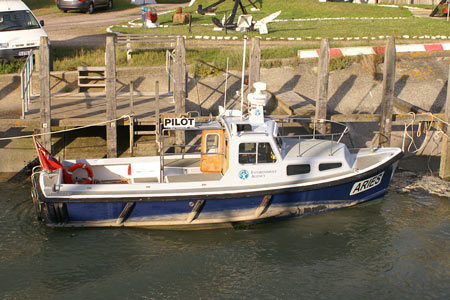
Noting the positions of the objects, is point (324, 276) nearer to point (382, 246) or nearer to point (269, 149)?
point (382, 246)

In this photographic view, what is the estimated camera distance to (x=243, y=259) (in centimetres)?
1234

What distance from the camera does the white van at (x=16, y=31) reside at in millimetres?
19578

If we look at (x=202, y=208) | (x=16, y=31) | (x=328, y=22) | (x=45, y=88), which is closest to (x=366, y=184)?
(x=202, y=208)

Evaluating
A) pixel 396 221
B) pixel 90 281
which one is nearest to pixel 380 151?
pixel 396 221

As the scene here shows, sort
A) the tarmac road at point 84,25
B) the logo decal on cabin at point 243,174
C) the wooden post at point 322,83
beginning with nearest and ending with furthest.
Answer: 1. the logo decal on cabin at point 243,174
2. the wooden post at point 322,83
3. the tarmac road at point 84,25

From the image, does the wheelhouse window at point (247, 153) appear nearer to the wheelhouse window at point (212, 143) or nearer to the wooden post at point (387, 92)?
the wheelhouse window at point (212, 143)

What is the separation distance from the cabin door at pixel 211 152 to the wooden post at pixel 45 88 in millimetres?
4149

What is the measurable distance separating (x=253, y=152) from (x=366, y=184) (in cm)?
303

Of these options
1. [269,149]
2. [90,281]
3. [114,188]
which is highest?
[269,149]

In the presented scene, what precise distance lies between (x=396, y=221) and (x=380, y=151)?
6.88 ft

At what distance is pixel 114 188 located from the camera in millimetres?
13344

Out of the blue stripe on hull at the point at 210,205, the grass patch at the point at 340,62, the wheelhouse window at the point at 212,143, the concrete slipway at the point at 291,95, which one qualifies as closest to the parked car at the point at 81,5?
the concrete slipway at the point at 291,95

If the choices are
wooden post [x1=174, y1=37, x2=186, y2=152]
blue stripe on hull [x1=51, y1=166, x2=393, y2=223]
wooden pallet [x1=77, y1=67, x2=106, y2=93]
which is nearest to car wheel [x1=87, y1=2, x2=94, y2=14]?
wooden pallet [x1=77, y1=67, x2=106, y2=93]

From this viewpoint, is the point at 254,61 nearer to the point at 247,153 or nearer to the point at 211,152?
the point at 211,152
